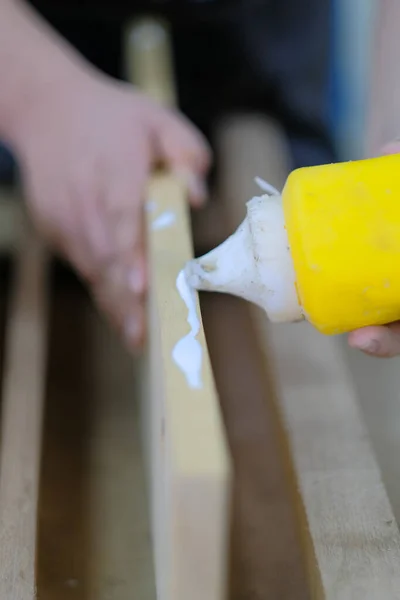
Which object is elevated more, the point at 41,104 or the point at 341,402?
the point at 41,104

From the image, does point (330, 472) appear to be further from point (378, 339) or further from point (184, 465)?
point (184, 465)

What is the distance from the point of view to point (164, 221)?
0.54 meters

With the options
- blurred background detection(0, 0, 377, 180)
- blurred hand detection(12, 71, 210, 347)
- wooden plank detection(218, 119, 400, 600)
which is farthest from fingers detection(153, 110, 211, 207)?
blurred background detection(0, 0, 377, 180)

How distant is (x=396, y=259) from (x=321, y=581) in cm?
19

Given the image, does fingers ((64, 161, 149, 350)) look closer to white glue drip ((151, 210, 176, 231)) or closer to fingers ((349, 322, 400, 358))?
white glue drip ((151, 210, 176, 231))

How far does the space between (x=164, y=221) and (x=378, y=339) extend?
0.17 m

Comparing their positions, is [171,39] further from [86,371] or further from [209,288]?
[209,288]

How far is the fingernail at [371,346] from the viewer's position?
0.47m

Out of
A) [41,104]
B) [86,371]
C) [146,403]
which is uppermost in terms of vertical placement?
[41,104]

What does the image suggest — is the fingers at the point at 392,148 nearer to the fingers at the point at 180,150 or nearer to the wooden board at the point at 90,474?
the fingers at the point at 180,150

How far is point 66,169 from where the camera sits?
2.18 feet

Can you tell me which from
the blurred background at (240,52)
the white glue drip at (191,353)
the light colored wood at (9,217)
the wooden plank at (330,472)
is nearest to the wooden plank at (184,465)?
the white glue drip at (191,353)

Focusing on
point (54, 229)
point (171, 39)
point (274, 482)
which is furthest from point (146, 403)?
point (171, 39)

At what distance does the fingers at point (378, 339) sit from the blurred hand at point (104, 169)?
198mm
